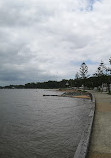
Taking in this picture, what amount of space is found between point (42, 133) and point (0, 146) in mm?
2863

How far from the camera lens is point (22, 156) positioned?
748 cm

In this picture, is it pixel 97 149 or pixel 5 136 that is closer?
pixel 97 149

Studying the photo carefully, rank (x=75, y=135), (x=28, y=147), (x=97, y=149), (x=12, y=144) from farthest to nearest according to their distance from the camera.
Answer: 1. (x=75, y=135)
2. (x=12, y=144)
3. (x=28, y=147)
4. (x=97, y=149)

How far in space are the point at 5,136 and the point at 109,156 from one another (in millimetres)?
7075

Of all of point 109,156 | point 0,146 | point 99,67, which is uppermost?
point 99,67

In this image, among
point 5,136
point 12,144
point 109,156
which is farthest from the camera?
point 5,136

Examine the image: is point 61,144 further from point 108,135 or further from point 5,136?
point 5,136

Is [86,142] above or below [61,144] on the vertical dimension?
above

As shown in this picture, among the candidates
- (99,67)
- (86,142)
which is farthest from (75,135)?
(99,67)

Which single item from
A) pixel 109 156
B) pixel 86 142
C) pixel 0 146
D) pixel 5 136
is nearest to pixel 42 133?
pixel 5 136

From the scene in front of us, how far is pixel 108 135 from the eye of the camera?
7.65 metres

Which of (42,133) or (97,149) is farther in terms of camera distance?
(42,133)

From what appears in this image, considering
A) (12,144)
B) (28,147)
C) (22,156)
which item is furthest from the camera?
(12,144)

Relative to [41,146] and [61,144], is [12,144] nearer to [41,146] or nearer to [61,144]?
[41,146]
